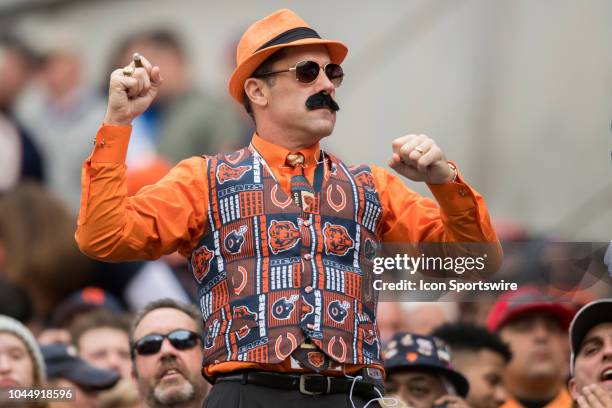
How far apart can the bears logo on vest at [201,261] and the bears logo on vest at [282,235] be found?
0.28 m

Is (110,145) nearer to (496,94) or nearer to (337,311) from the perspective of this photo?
(337,311)

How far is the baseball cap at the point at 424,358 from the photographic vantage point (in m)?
7.55

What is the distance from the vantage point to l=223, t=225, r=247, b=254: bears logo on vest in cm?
608

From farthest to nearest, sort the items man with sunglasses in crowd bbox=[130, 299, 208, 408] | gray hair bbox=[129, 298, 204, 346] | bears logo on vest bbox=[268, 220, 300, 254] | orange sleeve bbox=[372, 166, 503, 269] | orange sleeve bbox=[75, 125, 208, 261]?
gray hair bbox=[129, 298, 204, 346]
man with sunglasses in crowd bbox=[130, 299, 208, 408]
orange sleeve bbox=[372, 166, 503, 269]
bears logo on vest bbox=[268, 220, 300, 254]
orange sleeve bbox=[75, 125, 208, 261]

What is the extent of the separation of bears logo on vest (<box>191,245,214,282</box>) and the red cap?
1830 mm

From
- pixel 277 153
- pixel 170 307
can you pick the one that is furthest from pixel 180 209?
pixel 170 307

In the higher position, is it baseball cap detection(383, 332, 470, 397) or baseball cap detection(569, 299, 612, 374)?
baseball cap detection(383, 332, 470, 397)

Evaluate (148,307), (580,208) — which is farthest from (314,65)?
(580,208)

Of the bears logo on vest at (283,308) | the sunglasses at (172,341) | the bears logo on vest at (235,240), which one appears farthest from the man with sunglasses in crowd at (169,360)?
the bears logo on vest at (283,308)

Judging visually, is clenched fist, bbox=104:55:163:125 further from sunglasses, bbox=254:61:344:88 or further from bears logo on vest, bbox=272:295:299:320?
bears logo on vest, bbox=272:295:299:320

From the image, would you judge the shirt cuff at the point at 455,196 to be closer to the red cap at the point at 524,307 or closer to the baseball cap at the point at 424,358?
the red cap at the point at 524,307

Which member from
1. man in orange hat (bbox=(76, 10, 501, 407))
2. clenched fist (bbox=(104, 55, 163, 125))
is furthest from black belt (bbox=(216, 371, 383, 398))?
clenched fist (bbox=(104, 55, 163, 125))

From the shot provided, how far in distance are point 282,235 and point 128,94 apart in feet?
2.70

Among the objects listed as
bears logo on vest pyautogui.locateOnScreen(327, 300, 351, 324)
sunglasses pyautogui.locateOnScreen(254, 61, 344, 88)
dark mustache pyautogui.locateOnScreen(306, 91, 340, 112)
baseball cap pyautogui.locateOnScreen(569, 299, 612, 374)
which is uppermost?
sunglasses pyautogui.locateOnScreen(254, 61, 344, 88)
